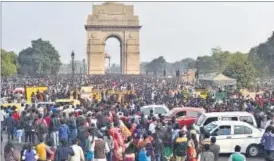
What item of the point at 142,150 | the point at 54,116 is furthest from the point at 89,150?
the point at 54,116

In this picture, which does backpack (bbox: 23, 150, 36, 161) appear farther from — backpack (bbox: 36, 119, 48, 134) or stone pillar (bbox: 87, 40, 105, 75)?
stone pillar (bbox: 87, 40, 105, 75)

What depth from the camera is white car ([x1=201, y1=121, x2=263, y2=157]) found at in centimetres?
1770

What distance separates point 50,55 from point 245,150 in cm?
9069

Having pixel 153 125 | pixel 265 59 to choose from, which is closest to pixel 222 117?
pixel 153 125

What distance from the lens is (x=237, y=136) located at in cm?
1773

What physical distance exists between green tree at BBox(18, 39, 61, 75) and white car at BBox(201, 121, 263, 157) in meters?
82.1

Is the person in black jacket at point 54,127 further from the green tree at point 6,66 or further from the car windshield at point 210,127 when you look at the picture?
the green tree at point 6,66

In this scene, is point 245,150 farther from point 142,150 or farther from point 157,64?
point 157,64

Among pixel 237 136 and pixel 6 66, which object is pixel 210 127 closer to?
pixel 237 136

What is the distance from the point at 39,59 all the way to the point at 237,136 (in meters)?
85.5

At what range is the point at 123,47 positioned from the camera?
106 m

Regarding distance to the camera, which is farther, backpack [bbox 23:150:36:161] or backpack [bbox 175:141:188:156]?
backpack [bbox 175:141:188:156]

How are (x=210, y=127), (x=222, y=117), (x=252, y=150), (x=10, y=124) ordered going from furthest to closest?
(x=10, y=124)
(x=222, y=117)
(x=210, y=127)
(x=252, y=150)

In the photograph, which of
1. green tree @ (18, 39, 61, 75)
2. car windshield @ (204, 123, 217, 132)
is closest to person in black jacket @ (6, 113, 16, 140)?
car windshield @ (204, 123, 217, 132)
